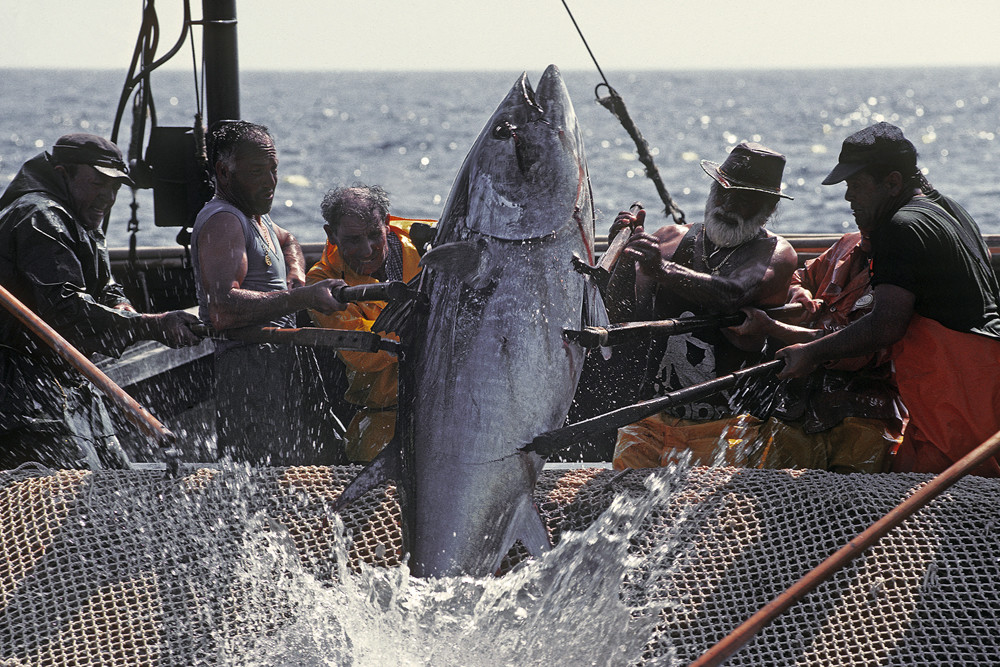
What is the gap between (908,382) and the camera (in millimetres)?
3572

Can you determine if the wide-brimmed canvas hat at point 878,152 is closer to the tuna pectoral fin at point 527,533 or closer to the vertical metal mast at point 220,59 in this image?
the tuna pectoral fin at point 527,533

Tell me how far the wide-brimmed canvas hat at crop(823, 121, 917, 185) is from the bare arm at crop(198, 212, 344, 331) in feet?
6.80

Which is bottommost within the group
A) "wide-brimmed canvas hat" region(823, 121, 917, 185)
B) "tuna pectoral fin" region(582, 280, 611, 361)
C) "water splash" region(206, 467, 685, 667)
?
"water splash" region(206, 467, 685, 667)

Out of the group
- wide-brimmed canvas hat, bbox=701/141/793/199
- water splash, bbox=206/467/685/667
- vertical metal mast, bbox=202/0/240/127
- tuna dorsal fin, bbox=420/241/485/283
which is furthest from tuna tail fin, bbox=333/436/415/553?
vertical metal mast, bbox=202/0/240/127

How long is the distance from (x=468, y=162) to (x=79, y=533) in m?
1.73

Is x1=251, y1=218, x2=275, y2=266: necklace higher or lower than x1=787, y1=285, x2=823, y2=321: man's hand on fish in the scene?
higher

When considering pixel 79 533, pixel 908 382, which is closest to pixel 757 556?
pixel 908 382

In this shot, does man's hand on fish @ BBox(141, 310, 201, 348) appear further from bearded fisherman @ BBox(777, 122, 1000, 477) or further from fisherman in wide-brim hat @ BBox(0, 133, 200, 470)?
bearded fisherman @ BBox(777, 122, 1000, 477)

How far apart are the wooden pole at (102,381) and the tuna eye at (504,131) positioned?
1.46 m

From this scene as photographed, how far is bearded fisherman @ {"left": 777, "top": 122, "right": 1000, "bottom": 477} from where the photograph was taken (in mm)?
3432

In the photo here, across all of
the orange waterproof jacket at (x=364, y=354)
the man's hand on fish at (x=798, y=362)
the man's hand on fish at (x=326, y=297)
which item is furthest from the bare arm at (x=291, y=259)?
the man's hand on fish at (x=798, y=362)

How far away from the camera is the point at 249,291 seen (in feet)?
11.7

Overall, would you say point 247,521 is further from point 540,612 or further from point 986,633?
point 986,633

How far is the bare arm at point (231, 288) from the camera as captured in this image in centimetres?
347
